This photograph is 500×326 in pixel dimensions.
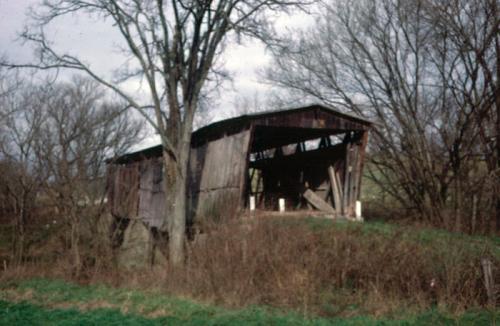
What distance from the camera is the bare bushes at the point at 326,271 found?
9.27 m

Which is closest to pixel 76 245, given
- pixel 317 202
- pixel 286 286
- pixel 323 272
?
pixel 286 286

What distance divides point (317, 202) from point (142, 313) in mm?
10068

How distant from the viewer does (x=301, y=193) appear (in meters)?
19.0

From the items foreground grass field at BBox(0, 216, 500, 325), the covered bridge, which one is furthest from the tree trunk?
the covered bridge

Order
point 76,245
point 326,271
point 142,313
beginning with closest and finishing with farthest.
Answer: point 142,313, point 326,271, point 76,245

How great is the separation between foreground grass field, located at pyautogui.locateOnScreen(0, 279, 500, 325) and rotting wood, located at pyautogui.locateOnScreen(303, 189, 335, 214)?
805 centimetres

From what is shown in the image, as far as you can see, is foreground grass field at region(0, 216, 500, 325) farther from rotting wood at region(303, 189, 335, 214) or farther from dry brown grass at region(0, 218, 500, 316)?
rotting wood at region(303, 189, 335, 214)

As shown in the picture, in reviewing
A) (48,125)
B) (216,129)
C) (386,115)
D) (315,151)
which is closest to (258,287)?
(216,129)

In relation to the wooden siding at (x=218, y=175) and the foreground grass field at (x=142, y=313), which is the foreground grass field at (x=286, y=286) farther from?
the wooden siding at (x=218, y=175)

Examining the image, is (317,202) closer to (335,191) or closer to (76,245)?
(335,191)

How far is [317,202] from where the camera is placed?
18.2 metres

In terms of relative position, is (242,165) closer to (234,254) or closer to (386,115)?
(234,254)

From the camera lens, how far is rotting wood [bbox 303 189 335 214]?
17.6 meters

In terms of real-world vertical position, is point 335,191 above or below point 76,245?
above
